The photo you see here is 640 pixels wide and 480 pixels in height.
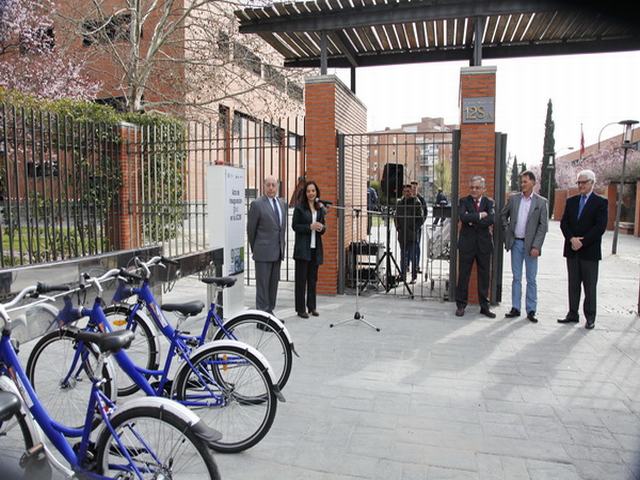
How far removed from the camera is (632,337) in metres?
6.27

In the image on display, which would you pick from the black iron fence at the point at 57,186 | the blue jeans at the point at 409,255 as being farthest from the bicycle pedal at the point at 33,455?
the blue jeans at the point at 409,255

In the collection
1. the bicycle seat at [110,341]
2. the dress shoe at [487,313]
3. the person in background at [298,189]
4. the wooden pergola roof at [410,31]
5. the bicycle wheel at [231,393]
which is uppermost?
the wooden pergola roof at [410,31]

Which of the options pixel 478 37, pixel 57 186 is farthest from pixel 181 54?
pixel 478 37

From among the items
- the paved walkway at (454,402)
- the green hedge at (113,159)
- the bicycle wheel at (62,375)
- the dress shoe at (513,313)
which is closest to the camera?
the paved walkway at (454,402)

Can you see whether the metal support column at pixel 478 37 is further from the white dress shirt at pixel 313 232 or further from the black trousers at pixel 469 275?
the white dress shirt at pixel 313 232

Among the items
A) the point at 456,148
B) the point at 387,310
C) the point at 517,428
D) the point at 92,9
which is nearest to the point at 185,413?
the point at 517,428

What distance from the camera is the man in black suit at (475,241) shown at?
7.14 m

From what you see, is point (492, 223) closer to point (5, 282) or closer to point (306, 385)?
point (306, 385)

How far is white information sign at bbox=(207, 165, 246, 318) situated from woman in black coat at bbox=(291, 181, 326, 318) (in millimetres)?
1016

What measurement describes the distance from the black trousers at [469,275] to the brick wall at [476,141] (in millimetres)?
530

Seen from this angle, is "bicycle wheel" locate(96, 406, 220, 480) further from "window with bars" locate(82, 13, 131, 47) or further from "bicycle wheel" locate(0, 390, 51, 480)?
"window with bars" locate(82, 13, 131, 47)

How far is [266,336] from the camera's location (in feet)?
13.8

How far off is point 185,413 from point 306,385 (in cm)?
237

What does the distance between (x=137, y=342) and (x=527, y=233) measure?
5.36m
